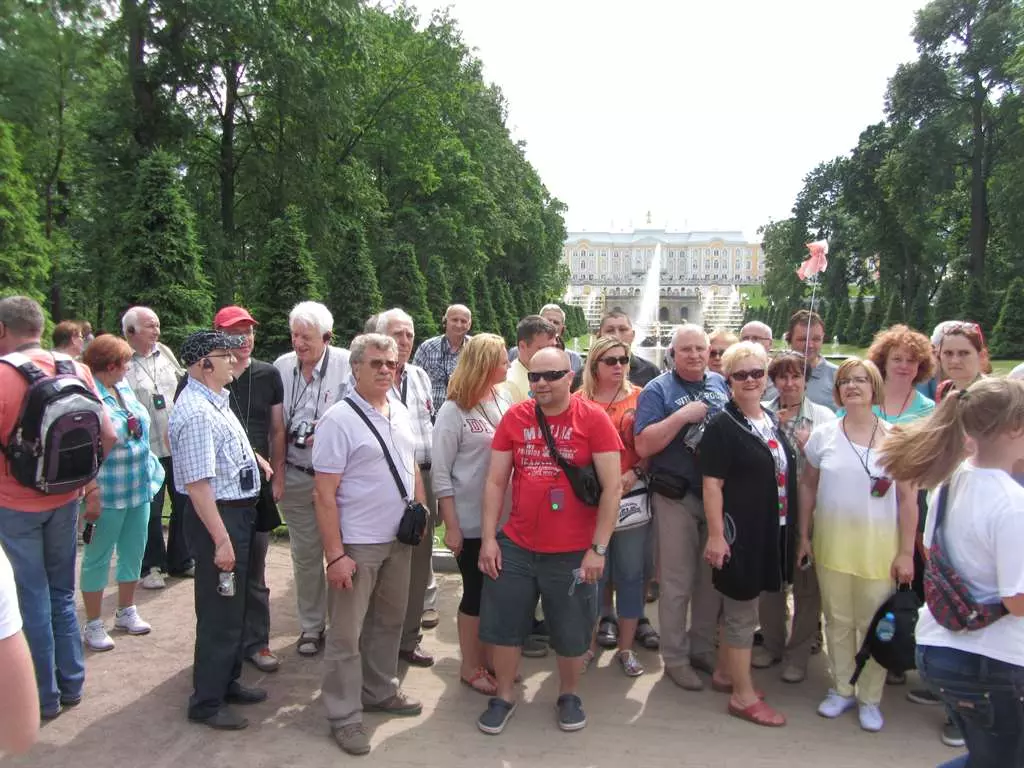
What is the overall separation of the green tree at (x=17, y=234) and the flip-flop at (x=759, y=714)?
17.9 metres

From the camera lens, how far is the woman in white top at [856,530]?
356 centimetres

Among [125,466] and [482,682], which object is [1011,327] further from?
[125,466]

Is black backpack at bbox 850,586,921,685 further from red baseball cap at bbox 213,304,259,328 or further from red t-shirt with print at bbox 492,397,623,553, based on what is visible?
red baseball cap at bbox 213,304,259,328

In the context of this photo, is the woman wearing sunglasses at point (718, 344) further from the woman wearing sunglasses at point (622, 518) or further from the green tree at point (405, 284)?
the green tree at point (405, 284)

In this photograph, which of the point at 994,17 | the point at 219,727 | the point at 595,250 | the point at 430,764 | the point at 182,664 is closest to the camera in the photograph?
the point at 430,764

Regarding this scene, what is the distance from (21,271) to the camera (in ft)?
59.3

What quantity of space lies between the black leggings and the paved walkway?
0.42 metres

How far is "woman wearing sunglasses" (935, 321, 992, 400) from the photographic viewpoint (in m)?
4.24

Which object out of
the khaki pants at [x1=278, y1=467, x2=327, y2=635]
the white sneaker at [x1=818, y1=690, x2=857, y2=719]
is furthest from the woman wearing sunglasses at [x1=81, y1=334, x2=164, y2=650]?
the white sneaker at [x1=818, y1=690, x2=857, y2=719]

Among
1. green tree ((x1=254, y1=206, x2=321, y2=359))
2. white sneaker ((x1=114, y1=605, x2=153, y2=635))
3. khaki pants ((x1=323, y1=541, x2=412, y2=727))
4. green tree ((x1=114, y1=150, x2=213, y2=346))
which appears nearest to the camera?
khaki pants ((x1=323, y1=541, x2=412, y2=727))

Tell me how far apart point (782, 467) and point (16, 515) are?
347 cm

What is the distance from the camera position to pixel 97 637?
421cm

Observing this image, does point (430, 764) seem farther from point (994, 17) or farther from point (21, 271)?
point (994, 17)

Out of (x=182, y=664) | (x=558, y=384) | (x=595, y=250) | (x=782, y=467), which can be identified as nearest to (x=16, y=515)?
(x=182, y=664)
